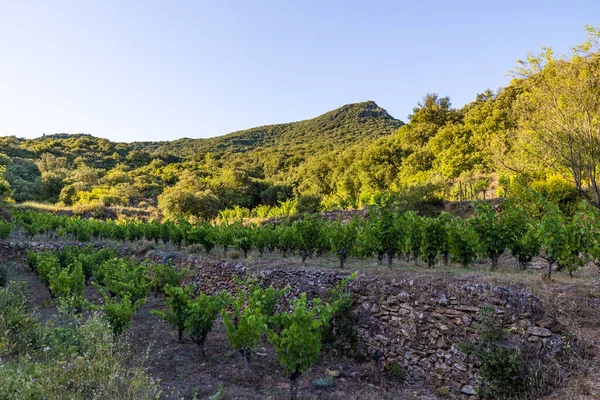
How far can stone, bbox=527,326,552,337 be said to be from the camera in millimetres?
5095

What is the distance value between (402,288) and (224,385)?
3.78 m

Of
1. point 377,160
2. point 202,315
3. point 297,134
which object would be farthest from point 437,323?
point 297,134

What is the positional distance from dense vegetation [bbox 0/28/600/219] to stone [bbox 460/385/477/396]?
172 inches

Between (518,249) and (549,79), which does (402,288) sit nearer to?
(518,249)

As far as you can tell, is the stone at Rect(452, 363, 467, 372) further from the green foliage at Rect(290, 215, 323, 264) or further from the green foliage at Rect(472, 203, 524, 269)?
the green foliage at Rect(290, 215, 323, 264)

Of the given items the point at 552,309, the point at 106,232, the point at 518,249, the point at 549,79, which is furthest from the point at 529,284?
the point at 106,232

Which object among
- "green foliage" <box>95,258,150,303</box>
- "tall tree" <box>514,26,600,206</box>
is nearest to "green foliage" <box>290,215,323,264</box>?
"green foliage" <box>95,258,150,303</box>

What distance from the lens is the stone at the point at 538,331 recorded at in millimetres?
5095

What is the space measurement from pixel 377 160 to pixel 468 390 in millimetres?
29239

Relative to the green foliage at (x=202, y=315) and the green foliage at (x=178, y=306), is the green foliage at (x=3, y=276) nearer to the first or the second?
the green foliage at (x=178, y=306)

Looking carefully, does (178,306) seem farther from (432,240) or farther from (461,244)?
(461,244)

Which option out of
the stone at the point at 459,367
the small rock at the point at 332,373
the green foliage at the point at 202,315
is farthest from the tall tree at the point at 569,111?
the green foliage at the point at 202,315

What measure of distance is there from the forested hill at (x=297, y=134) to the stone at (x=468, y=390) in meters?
62.4

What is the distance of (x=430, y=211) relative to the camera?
18.4 metres
